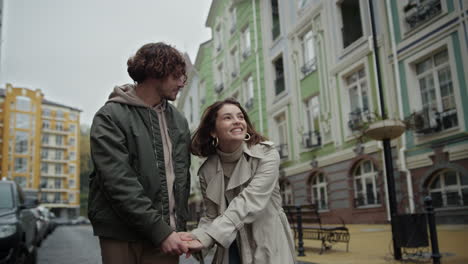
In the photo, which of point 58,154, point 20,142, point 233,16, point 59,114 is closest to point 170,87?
point 233,16

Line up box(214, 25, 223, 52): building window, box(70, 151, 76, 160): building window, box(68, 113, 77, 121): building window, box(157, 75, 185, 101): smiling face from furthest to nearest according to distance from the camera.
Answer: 1. box(70, 151, 76, 160): building window
2. box(68, 113, 77, 121): building window
3. box(214, 25, 223, 52): building window
4. box(157, 75, 185, 101): smiling face

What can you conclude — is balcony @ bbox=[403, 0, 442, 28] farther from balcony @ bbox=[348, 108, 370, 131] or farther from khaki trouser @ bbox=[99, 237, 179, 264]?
khaki trouser @ bbox=[99, 237, 179, 264]

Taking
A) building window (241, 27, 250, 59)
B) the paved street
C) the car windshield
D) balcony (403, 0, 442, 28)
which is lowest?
the paved street

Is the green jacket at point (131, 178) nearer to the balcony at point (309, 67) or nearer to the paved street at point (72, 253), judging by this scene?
the paved street at point (72, 253)

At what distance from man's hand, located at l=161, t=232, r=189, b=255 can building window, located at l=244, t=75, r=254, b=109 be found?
5.88 m

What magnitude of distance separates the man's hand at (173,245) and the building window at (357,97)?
4.50 m

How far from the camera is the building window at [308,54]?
6.72 metres

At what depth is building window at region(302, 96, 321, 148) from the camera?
6535mm

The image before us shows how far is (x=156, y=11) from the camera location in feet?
15.3

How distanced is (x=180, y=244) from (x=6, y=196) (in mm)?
5156

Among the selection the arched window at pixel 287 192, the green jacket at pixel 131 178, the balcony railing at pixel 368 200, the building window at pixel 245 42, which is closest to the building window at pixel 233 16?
the building window at pixel 245 42

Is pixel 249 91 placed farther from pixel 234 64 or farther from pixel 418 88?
pixel 418 88

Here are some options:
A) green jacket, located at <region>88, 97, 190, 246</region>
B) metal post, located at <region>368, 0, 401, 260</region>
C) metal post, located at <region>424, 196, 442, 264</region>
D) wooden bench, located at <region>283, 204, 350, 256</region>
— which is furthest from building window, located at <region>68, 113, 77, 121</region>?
green jacket, located at <region>88, 97, 190, 246</region>

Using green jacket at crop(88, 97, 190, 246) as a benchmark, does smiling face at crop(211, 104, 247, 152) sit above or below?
above
